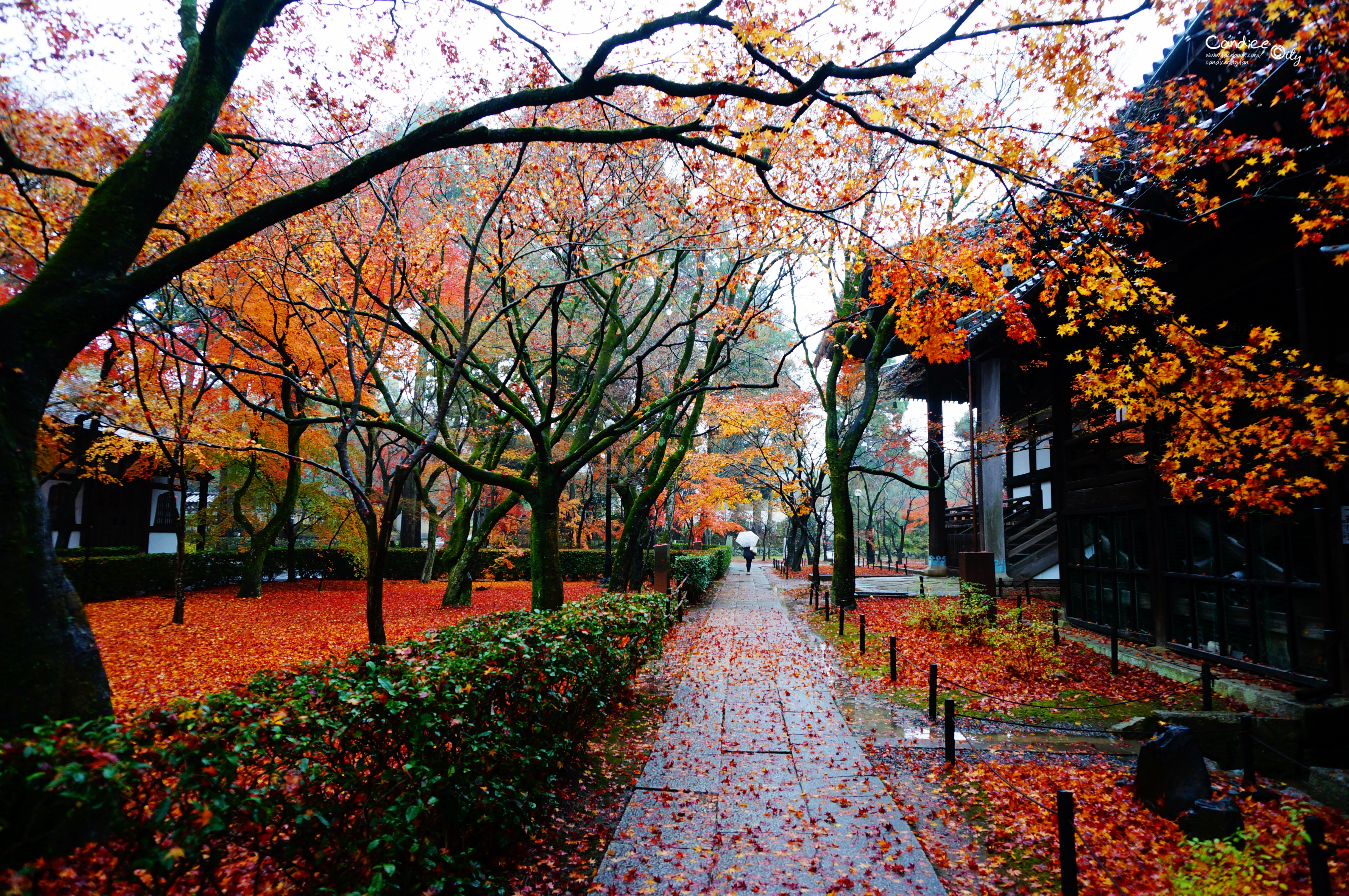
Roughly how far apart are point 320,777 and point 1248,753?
7.18 metres

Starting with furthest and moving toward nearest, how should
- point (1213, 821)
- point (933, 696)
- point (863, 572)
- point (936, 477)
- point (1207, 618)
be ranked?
point (863, 572) → point (936, 477) → point (1207, 618) → point (933, 696) → point (1213, 821)

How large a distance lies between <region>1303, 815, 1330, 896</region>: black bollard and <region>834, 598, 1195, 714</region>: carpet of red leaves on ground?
5.04 metres

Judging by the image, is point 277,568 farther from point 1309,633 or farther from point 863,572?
point 1309,633

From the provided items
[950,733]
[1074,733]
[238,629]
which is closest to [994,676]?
[1074,733]

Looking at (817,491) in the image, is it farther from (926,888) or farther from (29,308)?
(29,308)

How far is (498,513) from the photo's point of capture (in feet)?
53.9

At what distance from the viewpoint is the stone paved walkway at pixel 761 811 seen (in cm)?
416

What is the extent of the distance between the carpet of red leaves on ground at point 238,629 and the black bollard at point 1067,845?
17.6ft

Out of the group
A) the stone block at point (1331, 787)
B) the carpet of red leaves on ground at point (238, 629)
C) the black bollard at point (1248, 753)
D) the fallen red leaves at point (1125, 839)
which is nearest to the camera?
the fallen red leaves at point (1125, 839)

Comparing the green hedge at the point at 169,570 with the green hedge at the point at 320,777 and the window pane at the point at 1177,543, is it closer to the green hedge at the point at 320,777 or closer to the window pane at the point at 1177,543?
the green hedge at the point at 320,777

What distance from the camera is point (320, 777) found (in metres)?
2.86

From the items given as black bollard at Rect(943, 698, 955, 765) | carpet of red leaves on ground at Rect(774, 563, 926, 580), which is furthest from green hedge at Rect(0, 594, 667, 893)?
carpet of red leaves on ground at Rect(774, 563, 926, 580)

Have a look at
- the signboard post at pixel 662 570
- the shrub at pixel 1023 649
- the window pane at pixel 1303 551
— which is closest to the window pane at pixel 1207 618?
the window pane at pixel 1303 551

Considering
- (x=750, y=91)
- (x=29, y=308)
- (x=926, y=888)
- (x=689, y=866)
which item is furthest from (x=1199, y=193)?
(x=29, y=308)
